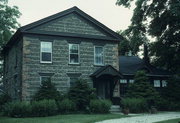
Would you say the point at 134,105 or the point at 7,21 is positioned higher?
the point at 7,21

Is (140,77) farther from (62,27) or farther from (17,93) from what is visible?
(17,93)

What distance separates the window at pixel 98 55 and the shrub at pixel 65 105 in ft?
20.2

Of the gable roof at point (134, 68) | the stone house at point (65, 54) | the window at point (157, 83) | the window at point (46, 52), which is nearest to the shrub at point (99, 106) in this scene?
the stone house at point (65, 54)

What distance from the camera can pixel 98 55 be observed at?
93.0 ft

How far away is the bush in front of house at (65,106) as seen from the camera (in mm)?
22750

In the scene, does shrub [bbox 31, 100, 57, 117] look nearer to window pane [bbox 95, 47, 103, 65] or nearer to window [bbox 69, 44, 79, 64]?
window [bbox 69, 44, 79, 64]

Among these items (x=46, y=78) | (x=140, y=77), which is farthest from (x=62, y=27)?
(x=140, y=77)

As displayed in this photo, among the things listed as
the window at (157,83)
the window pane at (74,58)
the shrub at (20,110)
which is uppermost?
the window pane at (74,58)

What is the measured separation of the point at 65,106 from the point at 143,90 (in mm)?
8258

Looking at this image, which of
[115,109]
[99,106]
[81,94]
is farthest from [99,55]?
[99,106]

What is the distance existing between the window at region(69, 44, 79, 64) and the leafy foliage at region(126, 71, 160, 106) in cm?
599

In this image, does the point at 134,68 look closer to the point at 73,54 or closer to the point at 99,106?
the point at 73,54

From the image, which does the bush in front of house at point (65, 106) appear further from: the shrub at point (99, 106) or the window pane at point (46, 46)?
the window pane at point (46, 46)

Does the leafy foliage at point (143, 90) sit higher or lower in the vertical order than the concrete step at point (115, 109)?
higher
